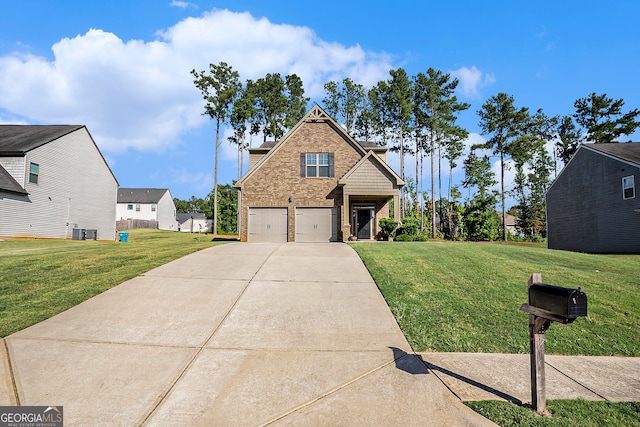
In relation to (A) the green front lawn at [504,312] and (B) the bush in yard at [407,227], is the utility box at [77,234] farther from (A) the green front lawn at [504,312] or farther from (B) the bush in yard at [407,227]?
(A) the green front lawn at [504,312]

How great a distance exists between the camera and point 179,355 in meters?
4.67

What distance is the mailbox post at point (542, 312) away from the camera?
3232 millimetres

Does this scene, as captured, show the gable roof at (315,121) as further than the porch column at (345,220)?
Yes

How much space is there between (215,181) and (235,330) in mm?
36399

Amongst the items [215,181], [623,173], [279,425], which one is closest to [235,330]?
[279,425]

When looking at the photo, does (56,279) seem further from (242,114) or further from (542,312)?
(242,114)

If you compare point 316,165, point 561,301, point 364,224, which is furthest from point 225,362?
point 364,224

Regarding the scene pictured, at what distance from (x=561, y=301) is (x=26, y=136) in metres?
33.0

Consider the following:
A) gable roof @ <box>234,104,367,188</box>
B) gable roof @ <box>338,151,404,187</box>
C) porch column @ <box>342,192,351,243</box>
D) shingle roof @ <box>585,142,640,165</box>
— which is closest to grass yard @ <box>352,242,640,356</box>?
porch column @ <box>342,192,351,243</box>

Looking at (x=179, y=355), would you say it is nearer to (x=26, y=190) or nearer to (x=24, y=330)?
(x=24, y=330)

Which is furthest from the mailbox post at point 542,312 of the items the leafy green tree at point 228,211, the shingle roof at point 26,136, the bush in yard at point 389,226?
the leafy green tree at point 228,211

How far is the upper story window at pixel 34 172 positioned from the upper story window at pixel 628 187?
1515 inches

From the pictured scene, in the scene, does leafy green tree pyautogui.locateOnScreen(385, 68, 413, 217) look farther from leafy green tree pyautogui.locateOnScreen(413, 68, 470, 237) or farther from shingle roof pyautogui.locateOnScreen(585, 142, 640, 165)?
shingle roof pyautogui.locateOnScreen(585, 142, 640, 165)

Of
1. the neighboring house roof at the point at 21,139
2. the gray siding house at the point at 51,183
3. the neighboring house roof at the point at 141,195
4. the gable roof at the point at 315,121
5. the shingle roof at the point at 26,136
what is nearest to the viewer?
the gable roof at the point at 315,121
